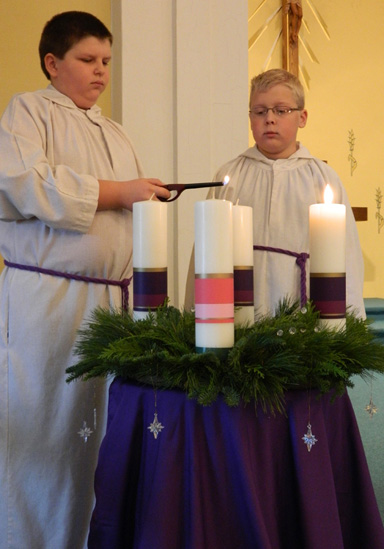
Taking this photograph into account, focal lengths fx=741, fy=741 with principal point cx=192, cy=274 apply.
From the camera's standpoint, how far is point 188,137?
143 inches

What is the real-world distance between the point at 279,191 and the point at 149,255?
1.18m

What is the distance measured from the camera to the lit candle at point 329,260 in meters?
1.50

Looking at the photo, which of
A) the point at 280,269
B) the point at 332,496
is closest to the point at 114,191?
the point at 280,269

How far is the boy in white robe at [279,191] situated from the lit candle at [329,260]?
38.6 inches

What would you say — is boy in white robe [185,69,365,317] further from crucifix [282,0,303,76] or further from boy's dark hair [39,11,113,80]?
crucifix [282,0,303,76]

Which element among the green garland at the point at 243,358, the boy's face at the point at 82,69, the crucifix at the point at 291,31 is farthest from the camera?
the crucifix at the point at 291,31

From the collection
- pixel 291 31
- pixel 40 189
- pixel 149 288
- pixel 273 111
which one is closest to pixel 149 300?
pixel 149 288

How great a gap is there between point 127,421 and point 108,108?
2587 millimetres

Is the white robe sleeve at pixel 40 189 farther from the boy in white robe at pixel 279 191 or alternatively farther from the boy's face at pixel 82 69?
the boy in white robe at pixel 279 191

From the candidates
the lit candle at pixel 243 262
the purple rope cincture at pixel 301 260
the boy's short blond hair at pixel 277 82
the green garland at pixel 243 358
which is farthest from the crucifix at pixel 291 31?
the green garland at pixel 243 358

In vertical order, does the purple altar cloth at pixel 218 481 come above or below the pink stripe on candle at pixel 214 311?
below

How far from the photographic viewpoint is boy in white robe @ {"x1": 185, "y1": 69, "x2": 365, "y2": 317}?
2539mm

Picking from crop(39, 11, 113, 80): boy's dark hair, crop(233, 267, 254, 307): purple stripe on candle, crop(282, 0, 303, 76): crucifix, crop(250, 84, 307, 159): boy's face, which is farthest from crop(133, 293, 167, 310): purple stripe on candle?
crop(282, 0, 303, 76): crucifix

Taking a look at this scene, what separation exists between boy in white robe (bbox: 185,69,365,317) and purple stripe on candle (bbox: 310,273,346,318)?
98 centimetres
